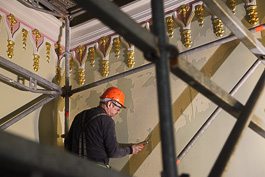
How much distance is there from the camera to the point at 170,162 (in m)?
1.62

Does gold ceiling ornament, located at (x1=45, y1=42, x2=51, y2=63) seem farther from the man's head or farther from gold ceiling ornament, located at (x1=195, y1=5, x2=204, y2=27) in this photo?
→ gold ceiling ornament, located at (x1=195, y1=5, x2=204, y2=27)

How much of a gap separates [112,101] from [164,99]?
3.21 meters

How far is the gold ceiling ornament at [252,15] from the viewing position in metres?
4.78

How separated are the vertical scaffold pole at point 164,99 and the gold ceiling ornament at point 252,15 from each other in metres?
3.17

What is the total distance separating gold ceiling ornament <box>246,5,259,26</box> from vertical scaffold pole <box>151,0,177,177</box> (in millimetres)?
3168

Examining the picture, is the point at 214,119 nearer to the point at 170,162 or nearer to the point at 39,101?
the point at 39,101

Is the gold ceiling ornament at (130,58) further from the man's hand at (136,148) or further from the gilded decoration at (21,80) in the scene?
the gilded decoration at (21,80)

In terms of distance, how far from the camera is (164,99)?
1723 mm

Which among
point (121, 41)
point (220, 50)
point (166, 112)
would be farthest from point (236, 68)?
point (166, 112)

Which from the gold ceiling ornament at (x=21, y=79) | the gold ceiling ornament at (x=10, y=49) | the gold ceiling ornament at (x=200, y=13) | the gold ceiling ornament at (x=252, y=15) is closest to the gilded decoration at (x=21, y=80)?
the gold ceiling ornament at (x=21, y=79)

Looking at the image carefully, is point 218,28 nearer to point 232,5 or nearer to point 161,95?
point 232,5

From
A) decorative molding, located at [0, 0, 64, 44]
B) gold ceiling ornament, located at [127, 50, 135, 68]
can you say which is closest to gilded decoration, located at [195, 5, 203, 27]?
gold ceiling ornament, located at [127, 50, 135, 68]

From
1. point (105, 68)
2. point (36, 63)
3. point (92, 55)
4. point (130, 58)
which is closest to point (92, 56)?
point (92, 55)

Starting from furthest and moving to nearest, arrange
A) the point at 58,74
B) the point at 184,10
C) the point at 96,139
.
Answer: the point at 58,74, the point at 184,10, the point at 96,139
